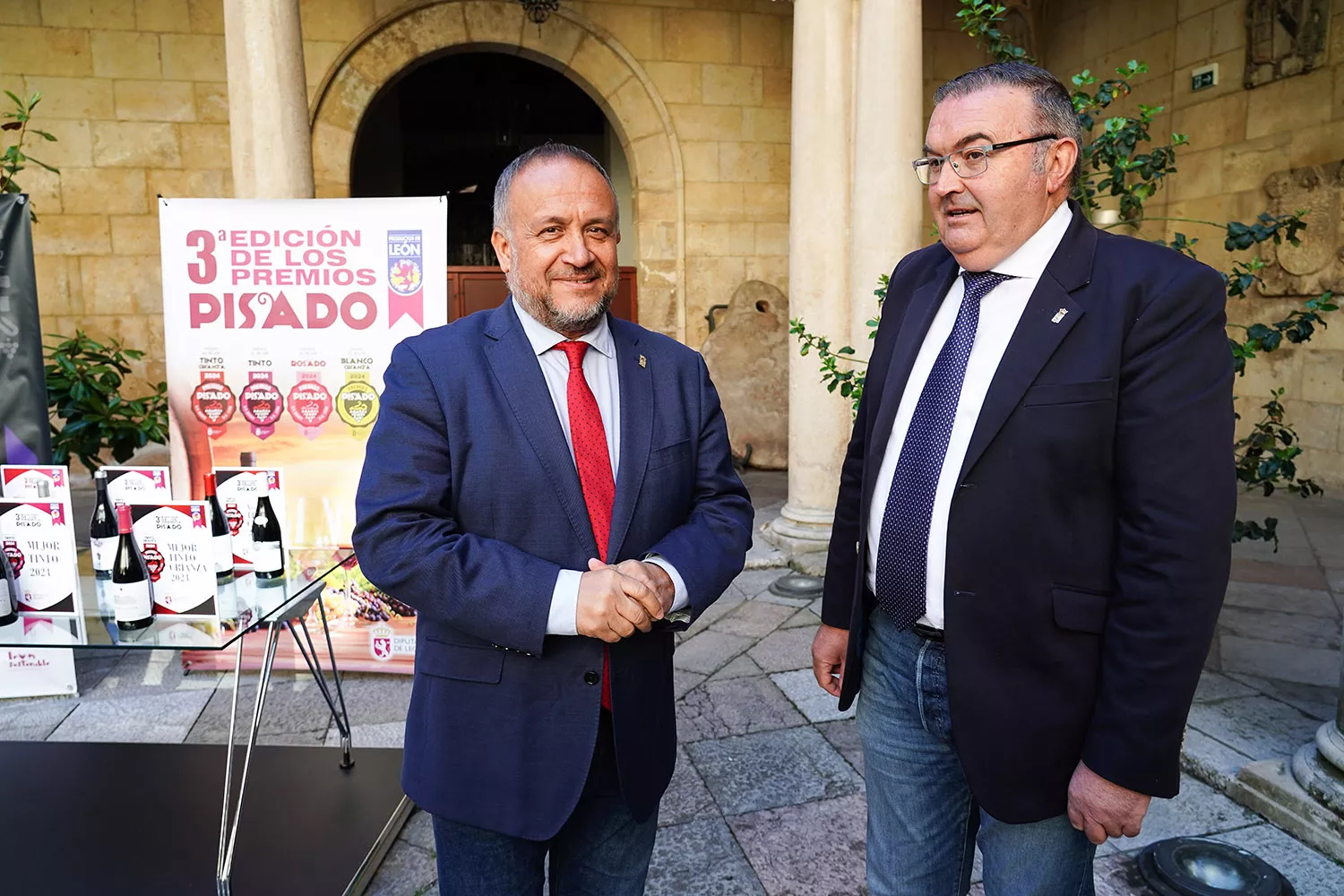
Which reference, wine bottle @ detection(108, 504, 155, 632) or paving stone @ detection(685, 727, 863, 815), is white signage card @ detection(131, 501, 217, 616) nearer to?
wine bottle @ detection(108, 504, 155, 632)

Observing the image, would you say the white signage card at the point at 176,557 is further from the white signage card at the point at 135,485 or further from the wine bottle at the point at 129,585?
the white signage card at the point at 135,485

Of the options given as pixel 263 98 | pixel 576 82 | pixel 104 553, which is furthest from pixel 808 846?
pixel 576 82

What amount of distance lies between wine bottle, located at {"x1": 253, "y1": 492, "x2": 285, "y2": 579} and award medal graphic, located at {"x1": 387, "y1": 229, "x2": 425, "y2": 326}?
1091 millimetres

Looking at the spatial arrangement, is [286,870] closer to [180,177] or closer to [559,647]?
[559,647]

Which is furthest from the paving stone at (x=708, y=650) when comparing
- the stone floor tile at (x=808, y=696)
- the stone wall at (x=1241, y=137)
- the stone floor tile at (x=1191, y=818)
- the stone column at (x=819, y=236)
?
the stone wall at (x=1241, y=137)

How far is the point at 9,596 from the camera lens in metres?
2.17

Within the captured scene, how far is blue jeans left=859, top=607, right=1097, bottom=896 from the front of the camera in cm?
151

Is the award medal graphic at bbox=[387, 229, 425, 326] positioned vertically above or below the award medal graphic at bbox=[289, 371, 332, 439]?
above

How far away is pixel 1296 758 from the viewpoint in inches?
105

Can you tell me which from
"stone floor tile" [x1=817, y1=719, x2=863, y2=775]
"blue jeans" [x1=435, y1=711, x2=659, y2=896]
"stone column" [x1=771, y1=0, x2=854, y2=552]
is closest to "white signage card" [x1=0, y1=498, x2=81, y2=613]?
"blue jeans" [x1=435, y1=711, x2=659, y2=896]

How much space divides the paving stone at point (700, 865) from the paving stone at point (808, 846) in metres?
0.04

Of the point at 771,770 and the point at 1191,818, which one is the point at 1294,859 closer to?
the point at 1191,818

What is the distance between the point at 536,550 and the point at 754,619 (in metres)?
3.05

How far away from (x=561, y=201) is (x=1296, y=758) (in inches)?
109
